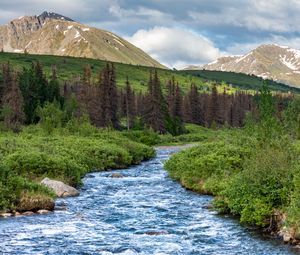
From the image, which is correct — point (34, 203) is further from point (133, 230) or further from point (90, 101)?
point (90, 101)

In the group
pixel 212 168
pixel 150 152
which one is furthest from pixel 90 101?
pixel 212 168

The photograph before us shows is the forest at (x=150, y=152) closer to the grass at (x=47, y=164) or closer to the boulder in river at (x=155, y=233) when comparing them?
the grass at (x=47, y=164)

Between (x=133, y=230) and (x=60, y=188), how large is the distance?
1192cm

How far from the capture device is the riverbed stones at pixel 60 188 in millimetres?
36719

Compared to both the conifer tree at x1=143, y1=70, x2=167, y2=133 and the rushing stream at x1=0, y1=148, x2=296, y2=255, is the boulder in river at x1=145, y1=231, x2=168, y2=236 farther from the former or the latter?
the conifer tree at x1=143, y1=70, x2=167, y2=133

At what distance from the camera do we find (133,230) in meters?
26.9

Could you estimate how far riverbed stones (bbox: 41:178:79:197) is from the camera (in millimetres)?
36719

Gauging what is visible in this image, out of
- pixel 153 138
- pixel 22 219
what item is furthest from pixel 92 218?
pixel 153 138

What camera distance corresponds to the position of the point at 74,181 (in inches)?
1663

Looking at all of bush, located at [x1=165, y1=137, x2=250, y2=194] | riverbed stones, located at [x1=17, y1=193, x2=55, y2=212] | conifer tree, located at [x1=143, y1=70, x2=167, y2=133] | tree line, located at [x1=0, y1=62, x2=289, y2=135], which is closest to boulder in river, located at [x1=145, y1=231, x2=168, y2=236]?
riverbed stones, located at [x1=17, y1=193, x2=55, y2=212]

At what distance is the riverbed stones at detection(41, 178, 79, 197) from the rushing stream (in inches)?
34.0

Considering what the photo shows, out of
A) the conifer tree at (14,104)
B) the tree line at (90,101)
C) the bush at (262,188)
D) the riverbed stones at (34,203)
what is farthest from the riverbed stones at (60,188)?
the tree line at (90,101)

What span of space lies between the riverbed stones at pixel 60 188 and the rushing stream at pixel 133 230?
86cm

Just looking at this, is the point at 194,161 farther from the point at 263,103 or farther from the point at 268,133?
the point at 263,103
